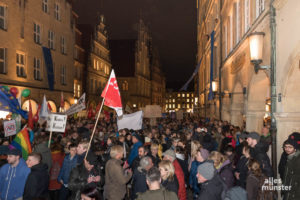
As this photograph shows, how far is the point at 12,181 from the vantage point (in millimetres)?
5691

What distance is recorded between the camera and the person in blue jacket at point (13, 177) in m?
5.67

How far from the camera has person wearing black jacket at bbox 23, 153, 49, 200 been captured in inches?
216

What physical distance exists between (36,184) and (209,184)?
3098 mm

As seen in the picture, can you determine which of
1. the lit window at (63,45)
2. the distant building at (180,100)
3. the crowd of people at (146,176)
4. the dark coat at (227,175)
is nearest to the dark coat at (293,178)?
the crowd of people at (146,176)

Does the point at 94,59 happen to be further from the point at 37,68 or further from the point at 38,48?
the point at 37,68

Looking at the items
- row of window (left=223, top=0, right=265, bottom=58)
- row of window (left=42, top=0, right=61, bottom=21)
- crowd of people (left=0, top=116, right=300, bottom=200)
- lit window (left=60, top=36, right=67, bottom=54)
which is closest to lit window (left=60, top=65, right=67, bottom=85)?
lit window (left=60, top=36, right=67, bottom=54)

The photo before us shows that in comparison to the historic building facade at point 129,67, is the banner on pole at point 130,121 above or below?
below

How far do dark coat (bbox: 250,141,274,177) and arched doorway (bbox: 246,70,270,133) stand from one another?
5079mm

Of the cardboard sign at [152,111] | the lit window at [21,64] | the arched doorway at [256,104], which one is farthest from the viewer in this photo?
the lit window at [21,64]

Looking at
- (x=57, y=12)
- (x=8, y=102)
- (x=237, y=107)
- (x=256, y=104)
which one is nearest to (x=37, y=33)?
(x=57, y=12)

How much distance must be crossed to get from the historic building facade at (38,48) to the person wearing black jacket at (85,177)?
1602 cm

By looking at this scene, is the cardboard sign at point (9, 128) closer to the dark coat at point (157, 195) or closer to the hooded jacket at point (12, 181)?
the hooded jacket at point (12, 181)

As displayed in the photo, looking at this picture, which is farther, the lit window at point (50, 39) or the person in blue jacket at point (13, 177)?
the lit window at point (50, 39)

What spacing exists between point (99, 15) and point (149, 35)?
36794 mm
